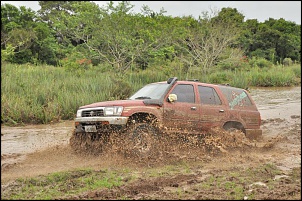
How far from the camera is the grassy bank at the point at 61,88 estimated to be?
14.5 metres

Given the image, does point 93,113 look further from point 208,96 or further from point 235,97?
point 235,97

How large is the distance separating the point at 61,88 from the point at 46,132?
15.6 ft

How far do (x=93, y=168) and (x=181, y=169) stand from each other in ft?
5.52

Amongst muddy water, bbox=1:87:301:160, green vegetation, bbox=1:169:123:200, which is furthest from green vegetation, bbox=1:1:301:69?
green vegetation, bbox=1:169:123:200

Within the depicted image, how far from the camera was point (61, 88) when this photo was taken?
689 inches

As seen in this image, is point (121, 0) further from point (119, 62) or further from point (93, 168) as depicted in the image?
point (93, 168)

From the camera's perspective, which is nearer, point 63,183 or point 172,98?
point 63,183

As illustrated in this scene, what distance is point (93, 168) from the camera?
7680mm

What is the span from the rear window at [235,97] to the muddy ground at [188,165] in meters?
0.87

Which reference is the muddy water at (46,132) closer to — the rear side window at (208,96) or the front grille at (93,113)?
the front grille at (93,113)

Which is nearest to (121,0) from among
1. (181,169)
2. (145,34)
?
(145,34)

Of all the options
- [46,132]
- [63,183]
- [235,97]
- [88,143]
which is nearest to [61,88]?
[46,132]

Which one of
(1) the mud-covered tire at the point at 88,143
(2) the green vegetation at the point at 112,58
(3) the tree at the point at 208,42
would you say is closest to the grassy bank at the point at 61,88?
(2) the green vegetation at the point at 112,58

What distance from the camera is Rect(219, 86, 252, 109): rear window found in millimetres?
9977
